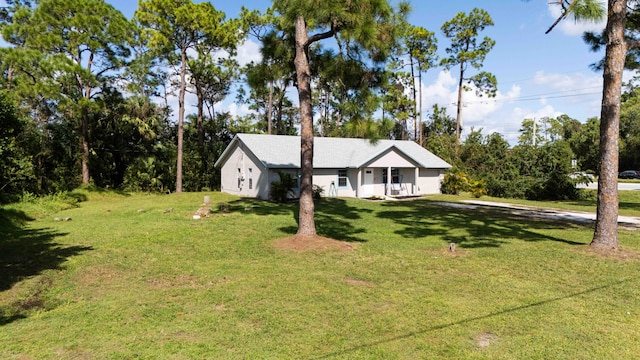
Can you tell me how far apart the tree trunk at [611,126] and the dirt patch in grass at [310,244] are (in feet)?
19.7

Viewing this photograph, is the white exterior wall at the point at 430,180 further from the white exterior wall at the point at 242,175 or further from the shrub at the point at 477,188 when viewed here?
the white exterior wall at the point at 242,175

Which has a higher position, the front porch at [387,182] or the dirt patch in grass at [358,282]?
the front porch at [387,182]

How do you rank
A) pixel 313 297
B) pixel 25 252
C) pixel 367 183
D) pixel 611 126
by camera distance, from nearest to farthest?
pixel 313 297 < pixel 611 126 < pixel 25 252 < pixel 367 183

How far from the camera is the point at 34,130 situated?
24.4 metres

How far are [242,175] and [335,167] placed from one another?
20.0 ft

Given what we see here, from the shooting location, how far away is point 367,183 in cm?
2569

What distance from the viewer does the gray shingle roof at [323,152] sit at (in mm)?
23094

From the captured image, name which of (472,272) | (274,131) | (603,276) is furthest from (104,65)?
(603,276)

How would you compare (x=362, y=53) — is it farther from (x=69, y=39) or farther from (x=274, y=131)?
(x=274, y=131)

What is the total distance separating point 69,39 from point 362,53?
900 inches

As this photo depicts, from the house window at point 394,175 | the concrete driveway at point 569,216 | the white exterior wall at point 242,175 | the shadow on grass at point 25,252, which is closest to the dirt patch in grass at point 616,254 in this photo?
the concrete driveway at point 569,216

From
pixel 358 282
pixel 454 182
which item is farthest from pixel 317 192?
pixel 358 282

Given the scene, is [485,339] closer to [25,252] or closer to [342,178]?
[25,252]

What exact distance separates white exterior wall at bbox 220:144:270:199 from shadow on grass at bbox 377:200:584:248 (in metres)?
8.02
